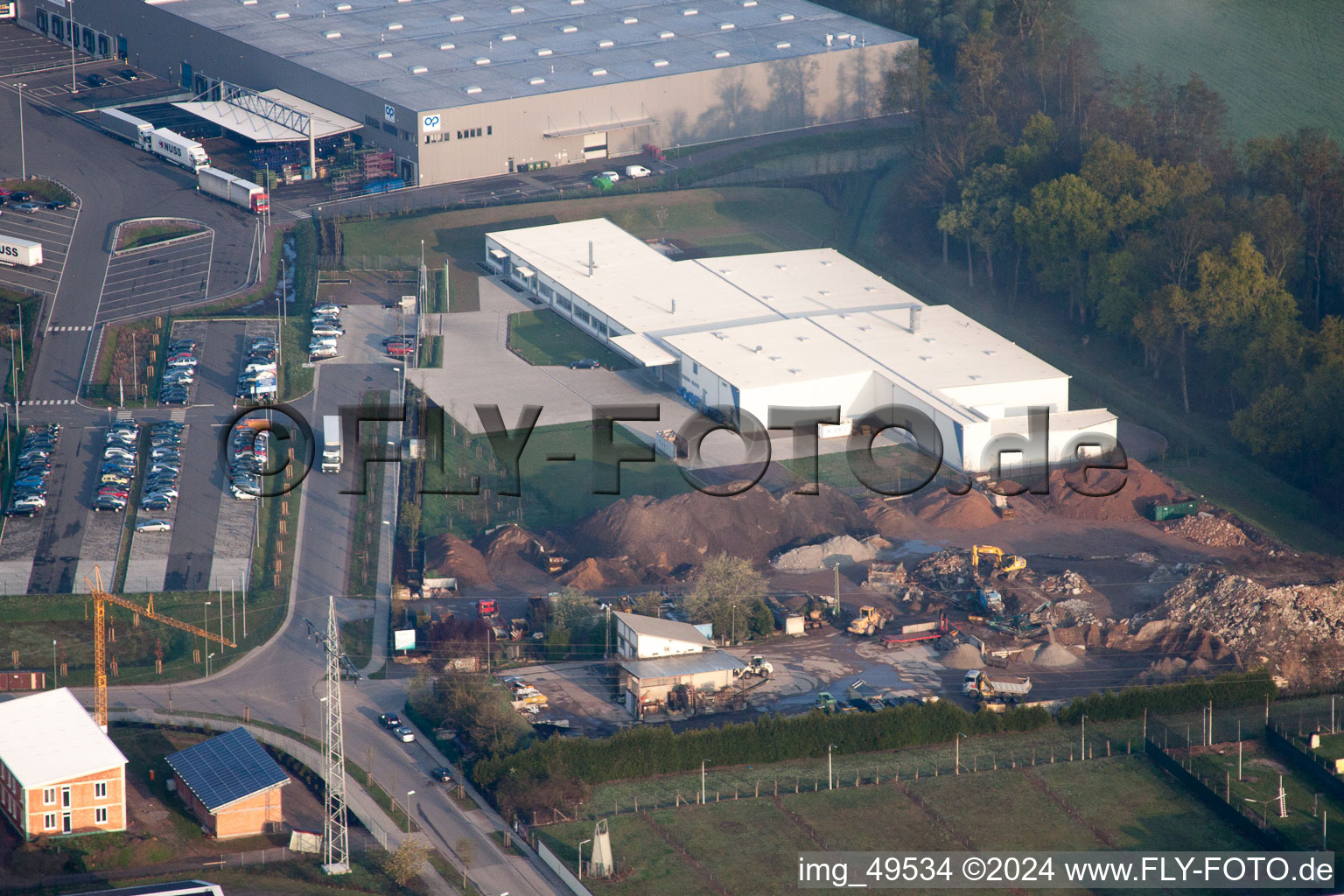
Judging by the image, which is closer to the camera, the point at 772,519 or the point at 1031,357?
the point at 772,519

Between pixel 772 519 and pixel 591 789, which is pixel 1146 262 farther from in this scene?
pixel 591 789

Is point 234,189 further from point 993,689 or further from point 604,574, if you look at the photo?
point 993,689

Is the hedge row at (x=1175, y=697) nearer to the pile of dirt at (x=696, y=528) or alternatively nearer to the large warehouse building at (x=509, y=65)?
the pile of dirt at (x=696, y=528)

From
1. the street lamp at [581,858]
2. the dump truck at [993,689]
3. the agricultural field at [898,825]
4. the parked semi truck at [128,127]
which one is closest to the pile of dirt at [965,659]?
the dump truck at [993,689]

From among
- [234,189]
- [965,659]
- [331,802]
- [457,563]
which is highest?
[234,189]

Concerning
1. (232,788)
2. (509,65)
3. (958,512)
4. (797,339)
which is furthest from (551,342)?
(232,788)

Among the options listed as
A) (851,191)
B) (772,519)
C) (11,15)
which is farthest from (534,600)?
(11,15)
